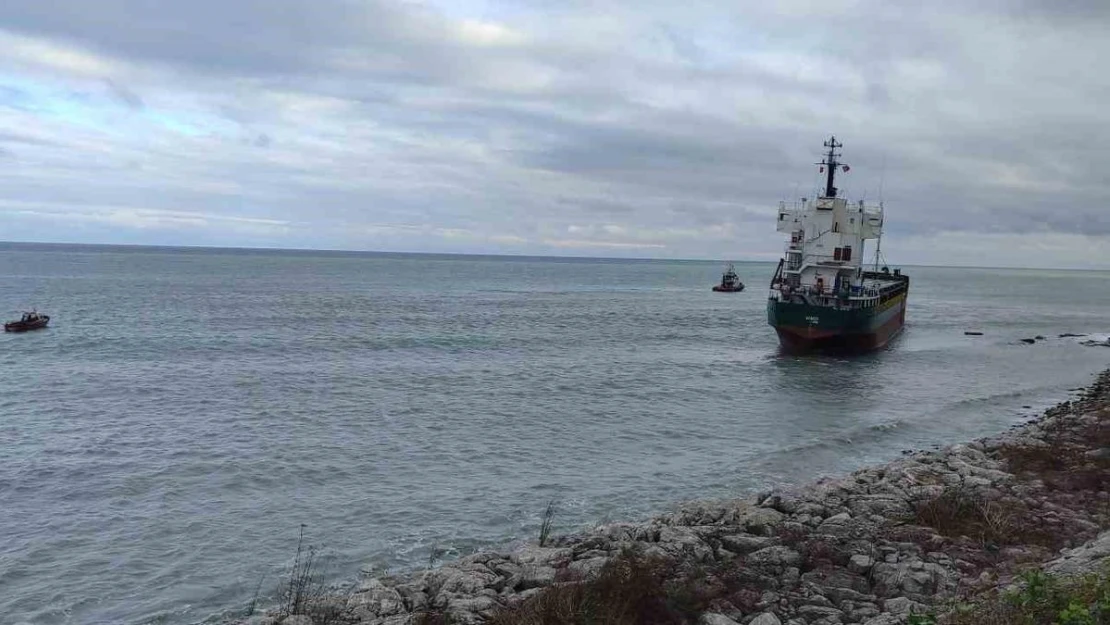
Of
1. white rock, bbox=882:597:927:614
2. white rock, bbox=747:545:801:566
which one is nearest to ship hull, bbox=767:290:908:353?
white rock, bbox=747:545:801:566

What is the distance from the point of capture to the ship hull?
41688 mm

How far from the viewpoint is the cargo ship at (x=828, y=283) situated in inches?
1655

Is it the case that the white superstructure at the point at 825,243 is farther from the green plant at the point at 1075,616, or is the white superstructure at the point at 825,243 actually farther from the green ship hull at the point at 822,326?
the green plant at the point at 1075,616

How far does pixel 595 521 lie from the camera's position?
1584 centimetres

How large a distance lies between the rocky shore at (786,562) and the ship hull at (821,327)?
2556 cm

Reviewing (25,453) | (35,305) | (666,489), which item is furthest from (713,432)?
(35,305)

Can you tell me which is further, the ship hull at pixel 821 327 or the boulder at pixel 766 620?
the ship hull at pixel 821 327

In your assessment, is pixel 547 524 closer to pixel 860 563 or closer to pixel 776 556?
pixel 776 556

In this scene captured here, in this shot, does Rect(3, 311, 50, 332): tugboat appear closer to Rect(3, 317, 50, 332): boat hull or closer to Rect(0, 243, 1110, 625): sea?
Rect(3, 317, 50, 332): boat hull

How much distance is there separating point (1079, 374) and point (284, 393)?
125ft

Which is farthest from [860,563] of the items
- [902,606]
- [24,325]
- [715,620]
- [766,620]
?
[24,325]

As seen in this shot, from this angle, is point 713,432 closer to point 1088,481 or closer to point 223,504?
point 1088,481

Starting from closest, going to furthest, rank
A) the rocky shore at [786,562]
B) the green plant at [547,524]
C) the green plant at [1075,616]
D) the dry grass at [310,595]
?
the green plant at [1075,616] < the rocky shore at [786,562] < the dry grass at [310,595] < the green plant at [547,524]

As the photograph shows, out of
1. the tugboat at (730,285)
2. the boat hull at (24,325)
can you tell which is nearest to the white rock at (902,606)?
the boat hull at (24,325)
